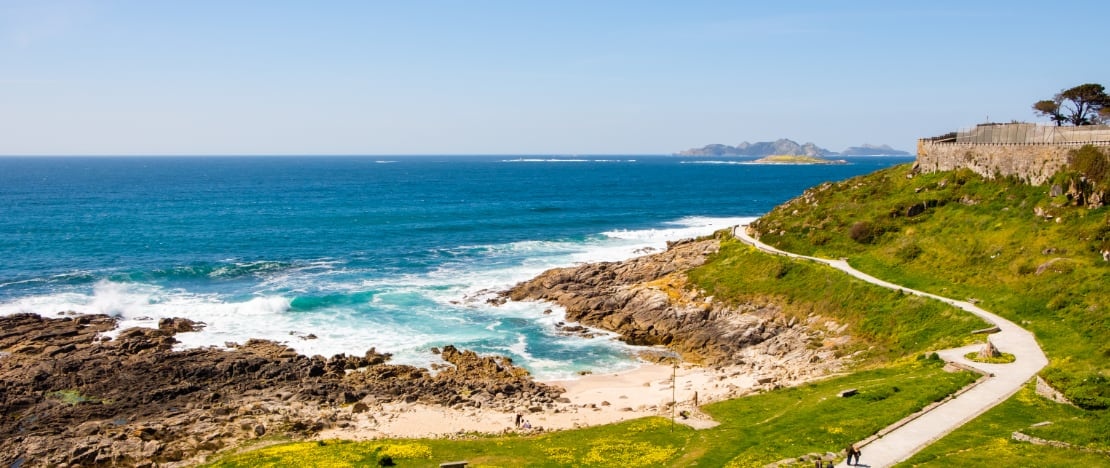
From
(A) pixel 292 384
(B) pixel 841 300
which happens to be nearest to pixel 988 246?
(B) pixel 841 300

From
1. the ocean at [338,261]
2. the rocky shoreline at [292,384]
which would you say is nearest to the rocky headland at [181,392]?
the rocky shoreline at [292,384]

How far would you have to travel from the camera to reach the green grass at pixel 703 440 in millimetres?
30078

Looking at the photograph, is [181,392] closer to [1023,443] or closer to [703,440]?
[703,440]

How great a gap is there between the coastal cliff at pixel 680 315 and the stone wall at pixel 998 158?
22107 millimetres

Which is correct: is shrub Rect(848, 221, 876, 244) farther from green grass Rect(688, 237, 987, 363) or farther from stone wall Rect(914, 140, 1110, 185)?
stone wall Rect(914, 140, 1110, 185)

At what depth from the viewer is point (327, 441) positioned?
35438mm

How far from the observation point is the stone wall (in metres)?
55.5

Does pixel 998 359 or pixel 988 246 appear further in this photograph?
pixel 988 246

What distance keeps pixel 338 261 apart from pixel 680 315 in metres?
44.5

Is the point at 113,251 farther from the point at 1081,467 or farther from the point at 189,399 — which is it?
the point at 1081,467

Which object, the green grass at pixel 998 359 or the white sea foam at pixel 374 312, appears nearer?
the green grass at pixel 998 359

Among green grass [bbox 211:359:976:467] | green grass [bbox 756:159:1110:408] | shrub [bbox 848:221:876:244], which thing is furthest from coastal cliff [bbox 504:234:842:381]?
shrub [bbox 848:221:876:244]

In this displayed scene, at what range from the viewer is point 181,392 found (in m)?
43.9

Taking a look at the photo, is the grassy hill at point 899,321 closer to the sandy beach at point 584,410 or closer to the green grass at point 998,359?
the green grass at point 998,359
